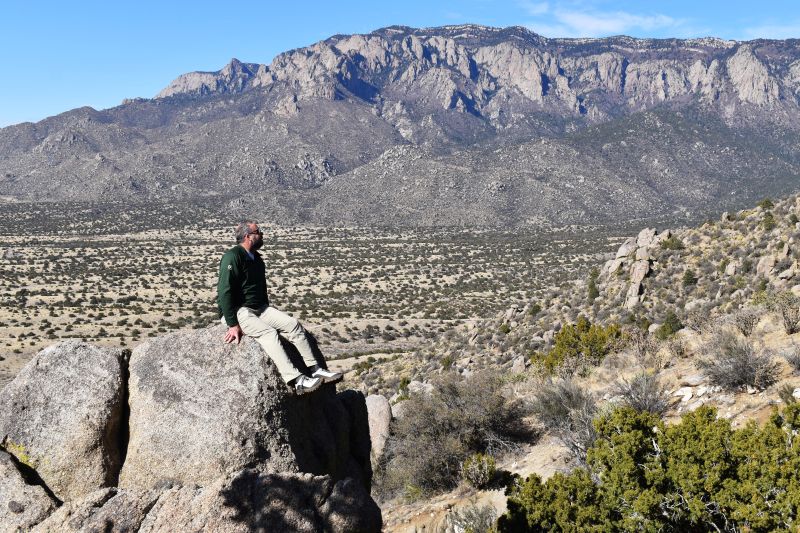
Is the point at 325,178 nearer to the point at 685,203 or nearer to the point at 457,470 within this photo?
the point at 685,203

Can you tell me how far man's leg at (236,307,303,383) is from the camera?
581 centimetres

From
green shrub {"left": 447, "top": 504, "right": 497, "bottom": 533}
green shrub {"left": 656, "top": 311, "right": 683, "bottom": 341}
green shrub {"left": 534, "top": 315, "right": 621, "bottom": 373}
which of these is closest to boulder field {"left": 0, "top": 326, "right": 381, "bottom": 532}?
green shrub {"left": 447, "top": 504, "right": 497, "bottom": 533}

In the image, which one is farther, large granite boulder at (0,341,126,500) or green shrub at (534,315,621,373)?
green shrub at (534,315,621,373)

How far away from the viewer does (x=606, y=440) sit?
6695mm

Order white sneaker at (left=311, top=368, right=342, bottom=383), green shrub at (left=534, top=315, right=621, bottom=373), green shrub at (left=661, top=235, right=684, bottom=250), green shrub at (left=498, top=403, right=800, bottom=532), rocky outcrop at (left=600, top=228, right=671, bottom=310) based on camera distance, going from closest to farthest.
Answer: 1. green shrub at (left=498, top=403, right=800, bottom=532)
2. white sneaker at (left=311, top=368, right=342, bottom=383)
3. green shrub at (left=534, top=315, right=621, bottom=373)
4. rocky outcrop at (left=600, top=228, right=671, bottom=310)
5. green shrub at (left=661, top=235, right=684, bottom=250)

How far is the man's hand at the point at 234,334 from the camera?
5910 mm

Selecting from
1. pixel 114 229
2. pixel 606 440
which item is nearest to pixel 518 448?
pixel 606 440

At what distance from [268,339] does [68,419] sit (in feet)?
6.20

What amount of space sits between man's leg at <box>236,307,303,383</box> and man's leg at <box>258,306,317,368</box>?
8cm

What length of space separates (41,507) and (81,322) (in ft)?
141

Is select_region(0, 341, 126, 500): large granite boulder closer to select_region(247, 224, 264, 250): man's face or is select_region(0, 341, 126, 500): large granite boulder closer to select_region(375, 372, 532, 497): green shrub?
select_region(247, 224, 264, 250): man's face

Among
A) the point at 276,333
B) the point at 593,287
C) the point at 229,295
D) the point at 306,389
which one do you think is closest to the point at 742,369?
the point at 306,389

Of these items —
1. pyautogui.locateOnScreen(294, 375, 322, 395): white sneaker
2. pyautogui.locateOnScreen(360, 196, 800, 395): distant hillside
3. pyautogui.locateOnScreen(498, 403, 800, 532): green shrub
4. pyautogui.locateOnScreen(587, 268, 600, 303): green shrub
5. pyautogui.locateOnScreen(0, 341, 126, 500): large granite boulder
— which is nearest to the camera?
pyautogui.locateOnScreen(498, 403, 800, 532): green shrub

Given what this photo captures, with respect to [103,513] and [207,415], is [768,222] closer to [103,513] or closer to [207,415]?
[207,415]
